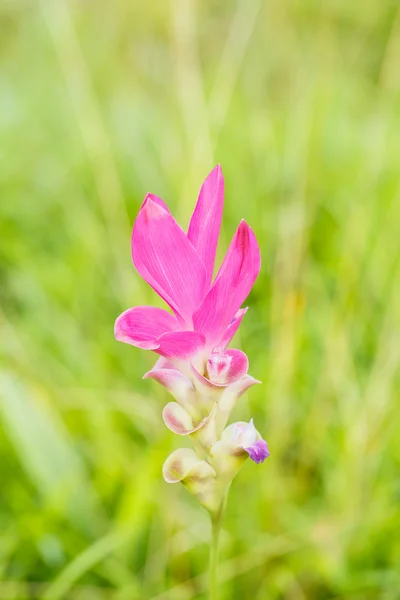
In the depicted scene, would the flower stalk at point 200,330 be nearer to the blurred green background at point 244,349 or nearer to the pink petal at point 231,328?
the pink petal at point 231,328

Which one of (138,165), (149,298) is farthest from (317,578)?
(138,165)

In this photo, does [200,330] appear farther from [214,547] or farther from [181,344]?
[214,547]

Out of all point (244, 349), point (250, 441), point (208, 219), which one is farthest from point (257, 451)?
point (244, 349)

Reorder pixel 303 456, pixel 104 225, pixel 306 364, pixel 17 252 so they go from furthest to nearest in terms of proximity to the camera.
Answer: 1. pixel 104 225
2. pixel 17 252
3. pixel 306 364
4. pixel 303 456

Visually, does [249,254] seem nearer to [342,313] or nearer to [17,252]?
[342,313]

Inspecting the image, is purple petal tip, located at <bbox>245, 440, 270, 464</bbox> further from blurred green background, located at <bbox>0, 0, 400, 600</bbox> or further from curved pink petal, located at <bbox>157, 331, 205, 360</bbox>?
blurred green background, located at <bbox>0, 0, 400, 600</bbox>

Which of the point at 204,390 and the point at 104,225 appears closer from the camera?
the point at 204,390

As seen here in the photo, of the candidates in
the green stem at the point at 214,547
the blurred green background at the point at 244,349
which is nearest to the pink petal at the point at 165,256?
the green stem at the point at 214,547
